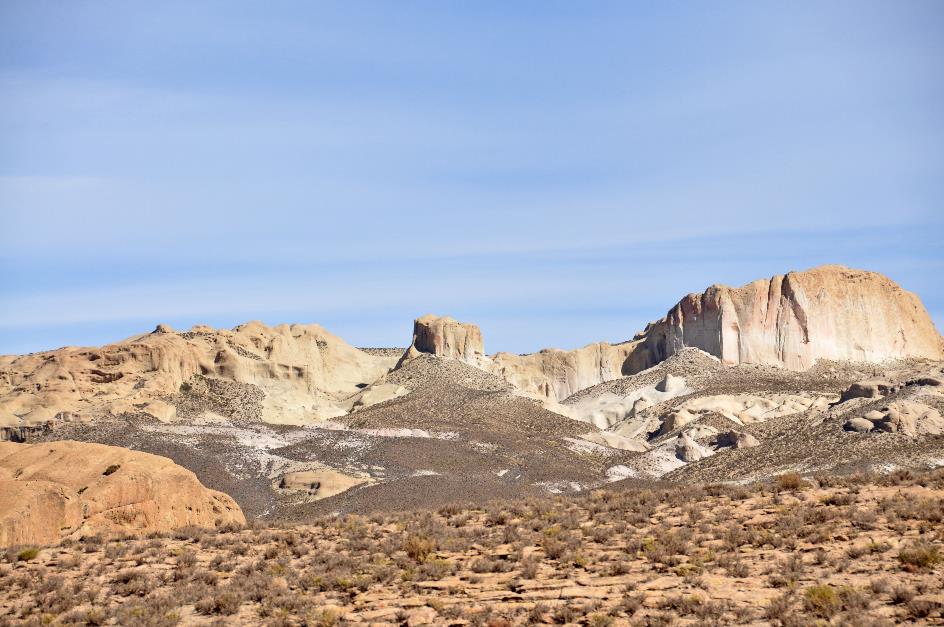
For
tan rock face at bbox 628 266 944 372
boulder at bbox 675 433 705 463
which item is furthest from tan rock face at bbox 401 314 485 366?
boulder at bbox 675 433 705 463

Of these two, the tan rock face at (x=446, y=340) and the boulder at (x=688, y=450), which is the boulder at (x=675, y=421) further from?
the tan rock face at (x=446, y=340)

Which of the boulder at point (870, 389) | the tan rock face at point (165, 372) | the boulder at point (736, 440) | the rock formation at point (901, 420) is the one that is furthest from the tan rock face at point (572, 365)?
the rock formation at point (901, 420)

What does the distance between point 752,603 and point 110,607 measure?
37.1 feet

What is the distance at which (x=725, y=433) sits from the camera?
85562 mm

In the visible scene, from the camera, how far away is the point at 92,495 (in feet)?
97.1

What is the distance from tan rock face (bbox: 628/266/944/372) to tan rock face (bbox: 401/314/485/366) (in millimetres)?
28156

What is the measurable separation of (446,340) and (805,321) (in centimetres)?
4189

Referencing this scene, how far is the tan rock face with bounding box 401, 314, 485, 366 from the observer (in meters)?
121

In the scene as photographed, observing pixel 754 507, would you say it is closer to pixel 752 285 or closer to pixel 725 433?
pixel 725 433

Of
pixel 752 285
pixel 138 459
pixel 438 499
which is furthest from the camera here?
pixel 752 285

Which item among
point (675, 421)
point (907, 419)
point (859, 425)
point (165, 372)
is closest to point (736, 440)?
point (675, 421)

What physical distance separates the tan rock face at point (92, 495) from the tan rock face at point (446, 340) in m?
86.0

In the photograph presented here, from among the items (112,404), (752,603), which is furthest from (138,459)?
(112,404)

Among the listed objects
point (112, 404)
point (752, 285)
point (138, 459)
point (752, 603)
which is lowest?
point (752, 603)
